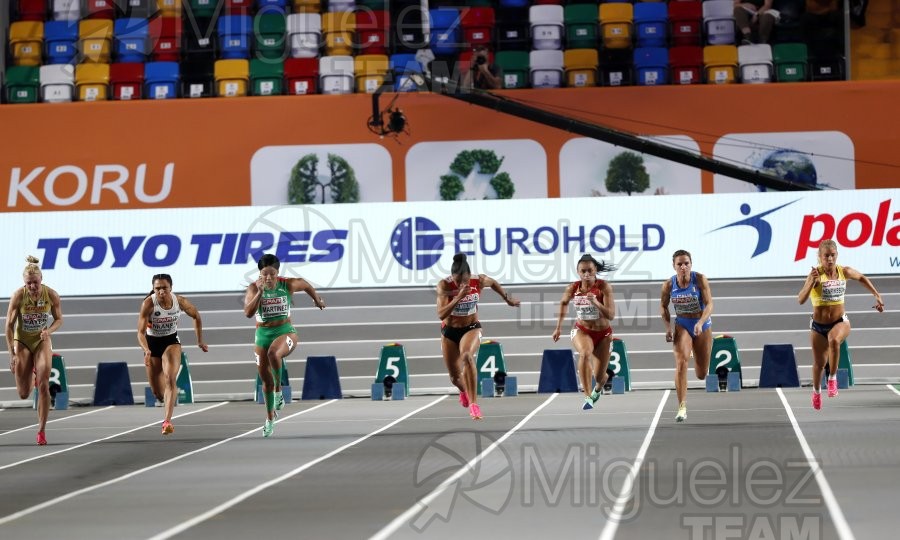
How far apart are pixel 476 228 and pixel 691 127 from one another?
14.2ft

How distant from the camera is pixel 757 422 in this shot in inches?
555

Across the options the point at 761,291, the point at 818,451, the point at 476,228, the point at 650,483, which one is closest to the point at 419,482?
the point at 650,483

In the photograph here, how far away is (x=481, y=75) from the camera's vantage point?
23.4 meters

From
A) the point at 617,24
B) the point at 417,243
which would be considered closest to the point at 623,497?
the point at 417,243

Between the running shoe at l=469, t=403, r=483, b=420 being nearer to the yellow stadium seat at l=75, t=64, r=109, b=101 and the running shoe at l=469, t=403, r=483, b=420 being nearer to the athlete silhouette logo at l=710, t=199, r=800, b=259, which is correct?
the athlete silhouette logo at l=710, t=199, r=800, b=259

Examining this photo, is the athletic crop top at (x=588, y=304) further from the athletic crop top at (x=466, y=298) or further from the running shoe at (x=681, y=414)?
the running shoe at (x=681, y=414)

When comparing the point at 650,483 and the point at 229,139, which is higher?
the point at 229,139

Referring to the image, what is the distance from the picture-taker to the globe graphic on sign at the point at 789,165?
2253cm

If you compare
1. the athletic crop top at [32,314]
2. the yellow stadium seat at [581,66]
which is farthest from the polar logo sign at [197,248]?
the athletic crop top at [32,314]

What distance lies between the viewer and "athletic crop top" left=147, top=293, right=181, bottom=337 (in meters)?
14.6

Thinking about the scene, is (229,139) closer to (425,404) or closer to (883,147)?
(425,404)

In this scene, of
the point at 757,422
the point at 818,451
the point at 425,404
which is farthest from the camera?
the point at 425,404

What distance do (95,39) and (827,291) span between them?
14841 millimetres

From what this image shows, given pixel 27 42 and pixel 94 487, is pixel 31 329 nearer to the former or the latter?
pixel 94 487
